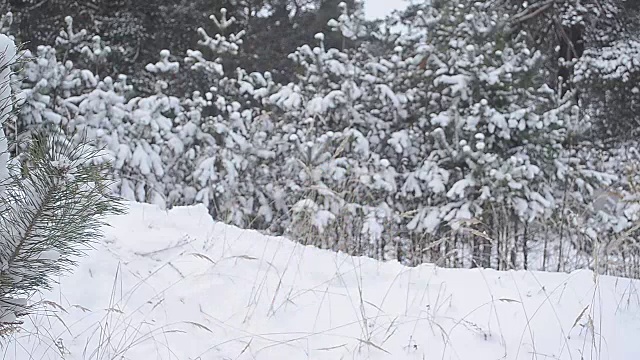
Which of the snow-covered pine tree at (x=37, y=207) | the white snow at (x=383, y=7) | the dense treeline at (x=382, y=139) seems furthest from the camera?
the white snow at (x=383, y=7)

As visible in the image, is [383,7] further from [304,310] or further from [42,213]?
[42,213]

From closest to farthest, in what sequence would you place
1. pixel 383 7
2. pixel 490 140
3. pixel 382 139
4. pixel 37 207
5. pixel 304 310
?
pixel 37 207 → pixel 304 310 → pixel 490 140 → pixel 382 139 → pixel 383 7

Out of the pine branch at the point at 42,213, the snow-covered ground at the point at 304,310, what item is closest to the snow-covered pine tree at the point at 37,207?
the pine branch at the point at 42,213

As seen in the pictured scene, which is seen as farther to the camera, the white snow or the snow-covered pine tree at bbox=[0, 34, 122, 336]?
the white snow

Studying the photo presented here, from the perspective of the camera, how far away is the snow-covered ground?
173 centimetres

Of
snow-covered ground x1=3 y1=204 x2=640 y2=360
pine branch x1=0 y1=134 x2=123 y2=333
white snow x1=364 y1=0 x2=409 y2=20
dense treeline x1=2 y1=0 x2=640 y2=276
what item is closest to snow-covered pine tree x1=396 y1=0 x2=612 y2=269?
dense treeline x1=2 y1=0 x2=640 y2=276

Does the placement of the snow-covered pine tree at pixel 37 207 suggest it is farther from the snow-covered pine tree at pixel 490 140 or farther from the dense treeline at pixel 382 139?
the snow-covered pine tree at pixel 490 140

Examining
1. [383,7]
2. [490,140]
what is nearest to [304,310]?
[490,140]

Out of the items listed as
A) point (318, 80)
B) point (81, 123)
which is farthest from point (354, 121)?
point (81, 123)

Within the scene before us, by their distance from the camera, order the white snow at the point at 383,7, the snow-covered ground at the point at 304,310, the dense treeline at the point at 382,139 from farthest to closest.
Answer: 1. the white snow at the point at 383,7
2. the dense treeline at the point at 382,139
3. the snow-covered ground at the point at 304,310

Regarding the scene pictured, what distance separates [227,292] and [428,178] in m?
4.06

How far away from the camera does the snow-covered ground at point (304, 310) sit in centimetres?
173

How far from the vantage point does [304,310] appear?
2.04 metres

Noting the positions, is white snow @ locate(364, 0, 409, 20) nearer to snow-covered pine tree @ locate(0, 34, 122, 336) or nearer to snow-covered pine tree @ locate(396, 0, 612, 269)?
snow-covered pine tree @ locate(396, 0, 612, 269)
